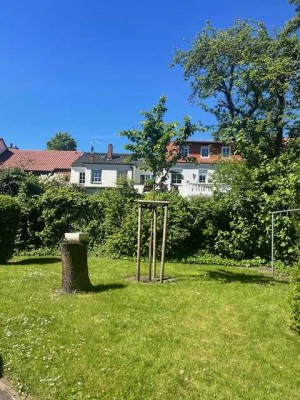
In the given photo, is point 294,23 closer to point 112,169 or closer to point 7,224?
point 7,224

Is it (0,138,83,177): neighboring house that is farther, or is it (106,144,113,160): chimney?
(0,138,83,177): neighboring house

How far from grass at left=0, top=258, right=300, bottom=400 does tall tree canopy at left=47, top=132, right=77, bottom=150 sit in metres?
87.4

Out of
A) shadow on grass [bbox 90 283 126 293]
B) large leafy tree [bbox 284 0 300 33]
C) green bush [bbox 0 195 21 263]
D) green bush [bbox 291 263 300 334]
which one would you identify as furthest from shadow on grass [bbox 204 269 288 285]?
large leafy tree [bbox 284 0 300 33]

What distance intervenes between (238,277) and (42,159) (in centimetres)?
4910

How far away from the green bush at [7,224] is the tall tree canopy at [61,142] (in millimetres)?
83743

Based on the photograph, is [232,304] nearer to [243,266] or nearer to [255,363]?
[255,363]

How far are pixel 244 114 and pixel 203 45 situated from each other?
220 inches

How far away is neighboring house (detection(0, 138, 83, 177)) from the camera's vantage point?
51281 millimetres

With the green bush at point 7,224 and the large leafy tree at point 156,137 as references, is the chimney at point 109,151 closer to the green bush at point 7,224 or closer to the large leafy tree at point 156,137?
the green bush at point 7,224

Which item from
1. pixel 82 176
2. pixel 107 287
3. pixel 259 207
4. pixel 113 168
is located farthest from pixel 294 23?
pixel 82 176

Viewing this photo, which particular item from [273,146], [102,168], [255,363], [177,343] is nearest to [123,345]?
[177,343]

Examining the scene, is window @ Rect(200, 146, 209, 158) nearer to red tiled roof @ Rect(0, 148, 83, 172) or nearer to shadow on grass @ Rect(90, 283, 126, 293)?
red tiled roof @ Rect(0, 148, 83, 172)

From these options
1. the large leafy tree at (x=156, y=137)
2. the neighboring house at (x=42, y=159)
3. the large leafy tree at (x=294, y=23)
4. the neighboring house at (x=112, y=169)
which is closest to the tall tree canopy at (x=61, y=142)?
the neighboring house at (x=42, y=159)

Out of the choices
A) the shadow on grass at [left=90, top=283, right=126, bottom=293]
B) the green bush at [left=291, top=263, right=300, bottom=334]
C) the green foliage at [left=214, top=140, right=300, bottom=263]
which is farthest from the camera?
the green foliage at [left=214, top=140, right=300, bottom=263]
